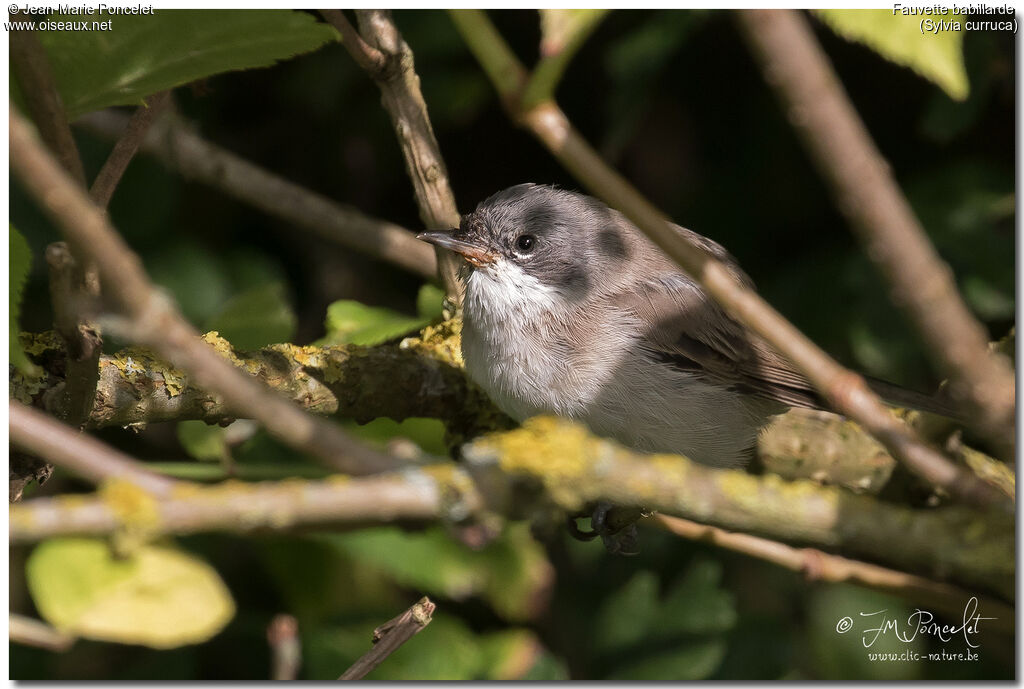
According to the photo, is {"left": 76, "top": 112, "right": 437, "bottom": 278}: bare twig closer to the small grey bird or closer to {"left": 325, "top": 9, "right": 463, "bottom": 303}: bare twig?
{"left": 325, "top": 9, "right": 463, "bottom": 303}: bare twig

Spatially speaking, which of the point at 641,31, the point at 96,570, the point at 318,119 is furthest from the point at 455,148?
the point at 96,570

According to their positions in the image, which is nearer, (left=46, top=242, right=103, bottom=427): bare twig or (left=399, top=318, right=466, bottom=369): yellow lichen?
(left=46, top=242, right=103, bottom=427): bare twig

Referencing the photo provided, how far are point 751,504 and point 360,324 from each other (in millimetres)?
2214

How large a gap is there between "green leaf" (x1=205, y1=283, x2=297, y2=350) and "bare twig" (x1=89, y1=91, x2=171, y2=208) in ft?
3.07

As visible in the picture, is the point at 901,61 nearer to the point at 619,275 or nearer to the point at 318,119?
the point at 619,275

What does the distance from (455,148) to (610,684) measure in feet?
9.15

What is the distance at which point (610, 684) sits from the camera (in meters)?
3.48

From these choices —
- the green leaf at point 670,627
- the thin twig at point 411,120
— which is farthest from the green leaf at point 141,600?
the green leaf at point 670,627

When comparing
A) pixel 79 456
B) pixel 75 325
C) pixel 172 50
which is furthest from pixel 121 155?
pixel 79 456

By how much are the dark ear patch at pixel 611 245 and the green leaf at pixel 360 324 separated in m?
0.69

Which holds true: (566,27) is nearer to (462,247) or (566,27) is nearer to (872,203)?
(872,203)

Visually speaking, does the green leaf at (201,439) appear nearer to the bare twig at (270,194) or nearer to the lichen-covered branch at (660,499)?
the bare twig at (270,194)

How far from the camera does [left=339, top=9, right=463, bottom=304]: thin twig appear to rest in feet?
9.61
